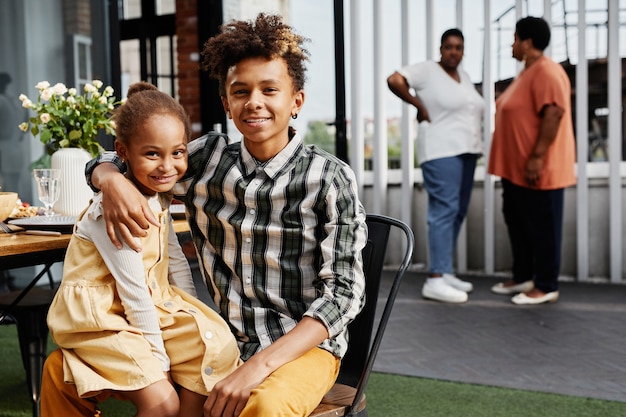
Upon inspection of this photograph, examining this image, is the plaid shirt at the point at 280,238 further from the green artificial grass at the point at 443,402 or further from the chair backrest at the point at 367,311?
the green artificial grass at the point at 443,402

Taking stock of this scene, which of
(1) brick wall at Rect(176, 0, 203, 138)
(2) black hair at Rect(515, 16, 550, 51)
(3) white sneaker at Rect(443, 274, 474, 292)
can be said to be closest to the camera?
(2) black hair at Rect(515, 16, 550, 51)

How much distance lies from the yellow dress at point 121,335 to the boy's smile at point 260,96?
0.32m

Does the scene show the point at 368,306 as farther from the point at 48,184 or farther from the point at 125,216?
the point at 48,184

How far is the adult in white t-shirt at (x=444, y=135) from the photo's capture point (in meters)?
5.02

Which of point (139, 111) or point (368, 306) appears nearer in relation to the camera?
point (139, 111)

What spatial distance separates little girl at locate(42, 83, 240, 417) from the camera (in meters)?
1.53

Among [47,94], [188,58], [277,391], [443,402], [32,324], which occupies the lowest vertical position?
[443,402]

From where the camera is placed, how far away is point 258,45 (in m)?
1.68

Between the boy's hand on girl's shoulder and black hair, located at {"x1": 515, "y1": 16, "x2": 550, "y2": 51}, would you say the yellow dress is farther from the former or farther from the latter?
black hair, located at {"x1": 515, "y1": 16, "x2": 550, "y2": 51}

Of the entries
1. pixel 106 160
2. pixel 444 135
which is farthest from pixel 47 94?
pixel 444 135

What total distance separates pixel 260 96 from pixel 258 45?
113 millimetres

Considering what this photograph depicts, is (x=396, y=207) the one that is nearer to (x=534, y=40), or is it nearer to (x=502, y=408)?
(x=534, y=40)

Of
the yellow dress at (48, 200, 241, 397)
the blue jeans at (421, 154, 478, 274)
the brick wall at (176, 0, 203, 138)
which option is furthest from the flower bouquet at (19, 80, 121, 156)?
the brick wall at (176, 0, 203, 138)

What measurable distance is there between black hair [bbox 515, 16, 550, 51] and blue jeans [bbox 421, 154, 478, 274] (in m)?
0.84
